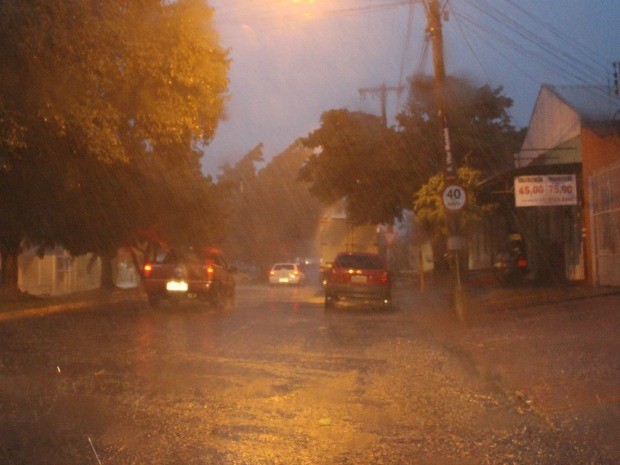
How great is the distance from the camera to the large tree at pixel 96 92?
15.2m

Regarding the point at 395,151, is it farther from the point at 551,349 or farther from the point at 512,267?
the point at 551,349

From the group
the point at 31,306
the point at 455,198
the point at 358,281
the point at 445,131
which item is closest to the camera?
the point at 455,198

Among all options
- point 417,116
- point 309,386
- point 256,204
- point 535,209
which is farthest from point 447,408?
point 256,204

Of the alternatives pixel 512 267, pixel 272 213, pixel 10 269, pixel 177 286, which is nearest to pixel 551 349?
pixel 177 286

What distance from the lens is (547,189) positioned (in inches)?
981

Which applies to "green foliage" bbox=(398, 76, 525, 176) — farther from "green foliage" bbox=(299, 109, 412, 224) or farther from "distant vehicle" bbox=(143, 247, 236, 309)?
"distant vehicle" bbox=(143, 247, 236, 309)

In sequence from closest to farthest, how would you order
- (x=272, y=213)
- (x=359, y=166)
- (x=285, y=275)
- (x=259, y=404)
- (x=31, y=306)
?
(x=259, y=404) → (x=31, y=306) → (x=359, y=166) → (x=285, y=275) → (x=272, y=213)

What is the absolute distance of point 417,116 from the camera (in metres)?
40.5

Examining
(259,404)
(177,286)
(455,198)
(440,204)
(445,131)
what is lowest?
(259,404)

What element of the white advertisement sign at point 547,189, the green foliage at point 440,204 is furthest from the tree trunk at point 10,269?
the green foliage at point 440,204

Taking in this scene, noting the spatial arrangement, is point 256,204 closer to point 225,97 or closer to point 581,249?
point 581,249

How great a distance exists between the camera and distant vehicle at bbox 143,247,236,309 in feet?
74.5

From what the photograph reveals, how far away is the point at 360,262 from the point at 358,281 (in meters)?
0.62

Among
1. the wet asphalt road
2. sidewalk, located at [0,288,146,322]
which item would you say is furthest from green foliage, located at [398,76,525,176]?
the wet asphalt road
